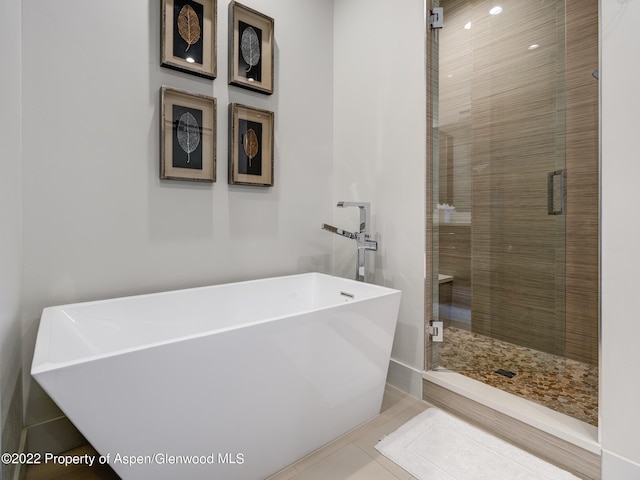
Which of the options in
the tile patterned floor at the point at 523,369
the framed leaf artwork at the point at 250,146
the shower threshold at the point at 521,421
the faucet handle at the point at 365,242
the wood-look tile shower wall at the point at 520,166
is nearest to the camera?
the shower threshold at the point at 521,421

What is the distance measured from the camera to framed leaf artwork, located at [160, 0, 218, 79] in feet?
5.53

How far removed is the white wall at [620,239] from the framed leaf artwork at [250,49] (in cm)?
164

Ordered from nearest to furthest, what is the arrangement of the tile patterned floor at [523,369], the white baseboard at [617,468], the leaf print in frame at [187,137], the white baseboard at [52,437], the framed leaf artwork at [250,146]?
the white baseboard at [617,468] → the white baseboard at [52,437] → the tile patterned floor at [523,369] → the leaf print in frame at [187,137] → the framed leaf artwork at [250,146]

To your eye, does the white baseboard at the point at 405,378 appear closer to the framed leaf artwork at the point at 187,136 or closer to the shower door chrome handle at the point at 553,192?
the shower door chrome handle at the point at 553,192

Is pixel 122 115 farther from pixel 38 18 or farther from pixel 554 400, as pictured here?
pixel 554 400

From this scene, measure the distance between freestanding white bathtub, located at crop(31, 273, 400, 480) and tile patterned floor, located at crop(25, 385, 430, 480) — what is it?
0.05m

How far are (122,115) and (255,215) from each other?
34.0 inches

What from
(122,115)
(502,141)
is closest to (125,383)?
(122,115)

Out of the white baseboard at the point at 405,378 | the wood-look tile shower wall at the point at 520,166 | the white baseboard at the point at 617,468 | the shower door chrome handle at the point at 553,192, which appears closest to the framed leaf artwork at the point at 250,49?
the wood-look tile shower wall at the point at 520,166

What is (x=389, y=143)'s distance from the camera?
2074 mm

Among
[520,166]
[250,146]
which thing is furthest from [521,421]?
[250,146]

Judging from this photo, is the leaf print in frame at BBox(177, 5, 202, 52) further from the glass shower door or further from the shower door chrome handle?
the shower door chrome handle

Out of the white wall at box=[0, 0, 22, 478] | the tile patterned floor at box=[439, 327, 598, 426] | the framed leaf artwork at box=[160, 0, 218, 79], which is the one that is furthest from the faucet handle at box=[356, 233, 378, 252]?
the white wall at box=[0, 0, 22, 478]

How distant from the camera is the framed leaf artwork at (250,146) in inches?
76.4
